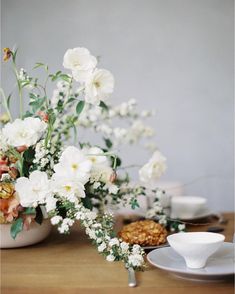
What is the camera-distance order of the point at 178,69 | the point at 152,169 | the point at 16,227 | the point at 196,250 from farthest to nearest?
the point at 178,69 → the point at 152,169 → the point at 16,227 → the point at 196,250

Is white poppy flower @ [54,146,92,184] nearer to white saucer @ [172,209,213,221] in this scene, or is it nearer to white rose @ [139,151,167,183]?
white rose @ [139,151,167,183]

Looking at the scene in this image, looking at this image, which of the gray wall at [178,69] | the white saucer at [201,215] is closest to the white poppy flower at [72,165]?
the white saucer at [201,215]

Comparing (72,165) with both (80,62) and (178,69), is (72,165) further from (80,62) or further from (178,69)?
(178,69)

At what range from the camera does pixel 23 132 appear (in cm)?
102

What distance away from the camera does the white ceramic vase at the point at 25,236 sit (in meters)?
1.08

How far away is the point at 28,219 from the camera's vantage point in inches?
41.9

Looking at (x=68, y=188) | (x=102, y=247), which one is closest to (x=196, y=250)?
(x=102, y=247)

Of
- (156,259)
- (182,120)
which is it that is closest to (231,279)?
(156,259)

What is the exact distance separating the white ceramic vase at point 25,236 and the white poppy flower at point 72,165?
209 millimetres

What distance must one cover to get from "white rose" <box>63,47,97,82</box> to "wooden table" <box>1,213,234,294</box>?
45 centimetres

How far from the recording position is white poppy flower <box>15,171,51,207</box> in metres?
1.01

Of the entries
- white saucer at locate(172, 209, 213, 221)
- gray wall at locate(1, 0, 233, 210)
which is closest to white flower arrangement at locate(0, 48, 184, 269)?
white saucer at locate(172, 209, 213, 221)

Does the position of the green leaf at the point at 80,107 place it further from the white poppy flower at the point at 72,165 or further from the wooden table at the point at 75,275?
the wooden table at the point at 75,275

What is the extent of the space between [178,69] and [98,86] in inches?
66.5
